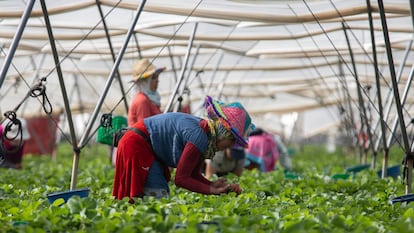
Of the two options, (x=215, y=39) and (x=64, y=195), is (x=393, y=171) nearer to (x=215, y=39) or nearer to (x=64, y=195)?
(x=215, y=39)

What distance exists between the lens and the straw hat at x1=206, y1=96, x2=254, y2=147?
5.32 meters

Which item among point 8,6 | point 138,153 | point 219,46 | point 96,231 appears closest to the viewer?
point 96,231

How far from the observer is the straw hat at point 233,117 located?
209 inches

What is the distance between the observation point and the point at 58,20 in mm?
11359

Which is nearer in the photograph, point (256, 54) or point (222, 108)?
point (222, 108)

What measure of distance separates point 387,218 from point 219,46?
385 inches

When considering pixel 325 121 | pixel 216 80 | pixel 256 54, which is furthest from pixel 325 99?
pixel 256 54

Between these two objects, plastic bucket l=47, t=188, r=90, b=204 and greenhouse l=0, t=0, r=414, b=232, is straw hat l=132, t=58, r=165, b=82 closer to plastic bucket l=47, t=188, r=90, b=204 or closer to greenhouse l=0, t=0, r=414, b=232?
greenhouse l=0, t=0, r=414, b=232

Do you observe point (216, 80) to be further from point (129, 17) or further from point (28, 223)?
point (28, 223)

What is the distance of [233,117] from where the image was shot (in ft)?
17.5

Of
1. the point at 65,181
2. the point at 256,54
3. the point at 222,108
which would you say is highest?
the point at 256,54

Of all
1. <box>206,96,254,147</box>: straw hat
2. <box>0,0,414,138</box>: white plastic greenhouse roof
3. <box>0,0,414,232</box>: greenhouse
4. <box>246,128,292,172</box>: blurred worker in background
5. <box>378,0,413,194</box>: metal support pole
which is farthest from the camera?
<box>246,128,292,172</box>: blurred worker in background

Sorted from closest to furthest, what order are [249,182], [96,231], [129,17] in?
1. [96,231]
2. [249,182]
3. [129,17]

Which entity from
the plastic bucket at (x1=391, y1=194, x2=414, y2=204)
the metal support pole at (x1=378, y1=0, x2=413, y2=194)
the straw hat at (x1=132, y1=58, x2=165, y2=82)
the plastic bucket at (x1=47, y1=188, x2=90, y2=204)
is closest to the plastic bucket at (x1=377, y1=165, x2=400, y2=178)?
the metal support pole at (x1=378, y1=0, x2=413, y2=194)
